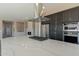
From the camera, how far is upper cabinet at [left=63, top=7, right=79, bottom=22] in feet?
11.2

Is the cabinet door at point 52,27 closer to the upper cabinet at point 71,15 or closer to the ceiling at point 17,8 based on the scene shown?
the upper cabinet at point 71,15

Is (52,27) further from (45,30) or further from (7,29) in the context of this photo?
(7,29)

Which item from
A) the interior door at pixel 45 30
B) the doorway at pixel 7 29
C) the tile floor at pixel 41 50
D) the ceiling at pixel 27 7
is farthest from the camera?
the doorway at pixel 7 29

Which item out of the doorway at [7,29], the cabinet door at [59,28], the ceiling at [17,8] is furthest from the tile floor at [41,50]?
the doorway at [7,29]

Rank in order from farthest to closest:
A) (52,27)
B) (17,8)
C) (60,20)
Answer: (52,27)
(60,20)
(17,8)

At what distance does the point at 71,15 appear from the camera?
3633mm

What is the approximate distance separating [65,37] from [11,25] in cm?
561

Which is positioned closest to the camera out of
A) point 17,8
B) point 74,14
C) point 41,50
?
point 41,50

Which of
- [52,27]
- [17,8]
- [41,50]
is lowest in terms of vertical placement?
[41,50]

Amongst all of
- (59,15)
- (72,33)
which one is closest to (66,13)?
(59,15)

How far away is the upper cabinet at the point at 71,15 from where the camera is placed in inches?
134

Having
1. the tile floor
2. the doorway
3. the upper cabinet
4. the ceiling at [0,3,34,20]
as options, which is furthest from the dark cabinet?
the doorway

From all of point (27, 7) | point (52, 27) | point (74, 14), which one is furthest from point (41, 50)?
point (52, 27)

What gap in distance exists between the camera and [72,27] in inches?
148
